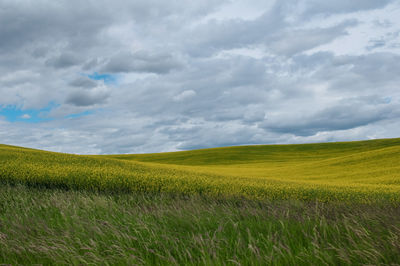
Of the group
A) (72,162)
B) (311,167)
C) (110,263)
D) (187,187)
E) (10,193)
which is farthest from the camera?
(311,167)

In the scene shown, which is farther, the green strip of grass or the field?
the field

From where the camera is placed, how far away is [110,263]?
11.7 feet

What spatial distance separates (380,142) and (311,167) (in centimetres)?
3351

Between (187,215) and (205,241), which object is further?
(187,215)

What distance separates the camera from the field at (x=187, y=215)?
3578mm

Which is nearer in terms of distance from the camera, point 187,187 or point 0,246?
point 0,246

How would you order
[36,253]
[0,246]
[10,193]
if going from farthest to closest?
[10,193] → [0,246] → [36,253]

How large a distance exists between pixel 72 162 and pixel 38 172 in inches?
131

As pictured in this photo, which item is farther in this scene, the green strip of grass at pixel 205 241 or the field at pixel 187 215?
the field at pixel 187 215

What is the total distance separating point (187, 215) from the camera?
5445 millimetres

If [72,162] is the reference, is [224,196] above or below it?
below

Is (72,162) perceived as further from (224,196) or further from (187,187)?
(224,196)

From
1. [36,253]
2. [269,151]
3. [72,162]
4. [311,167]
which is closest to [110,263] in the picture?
[36,253]

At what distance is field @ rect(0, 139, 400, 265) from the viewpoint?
11.7ft
